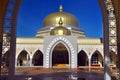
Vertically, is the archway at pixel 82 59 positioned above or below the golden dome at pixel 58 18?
below

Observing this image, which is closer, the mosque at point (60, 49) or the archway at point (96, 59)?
the mosque at point (60, 49)

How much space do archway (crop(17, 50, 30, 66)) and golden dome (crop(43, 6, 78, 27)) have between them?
716 cm

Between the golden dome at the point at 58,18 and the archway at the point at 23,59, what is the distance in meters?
7.16

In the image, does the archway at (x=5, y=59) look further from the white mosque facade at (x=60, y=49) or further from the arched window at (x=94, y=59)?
the arched window at (x=94, y=59)

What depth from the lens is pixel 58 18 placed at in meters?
34.7

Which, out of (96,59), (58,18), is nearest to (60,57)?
(96,59)

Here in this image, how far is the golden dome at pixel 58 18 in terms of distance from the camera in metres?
34.8

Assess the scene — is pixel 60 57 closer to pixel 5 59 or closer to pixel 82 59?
pixel 82 59

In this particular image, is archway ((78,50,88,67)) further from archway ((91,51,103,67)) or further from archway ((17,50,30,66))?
archway ((17,50,30,66))

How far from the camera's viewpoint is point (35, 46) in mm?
27766

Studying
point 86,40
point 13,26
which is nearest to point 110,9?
point 13,26

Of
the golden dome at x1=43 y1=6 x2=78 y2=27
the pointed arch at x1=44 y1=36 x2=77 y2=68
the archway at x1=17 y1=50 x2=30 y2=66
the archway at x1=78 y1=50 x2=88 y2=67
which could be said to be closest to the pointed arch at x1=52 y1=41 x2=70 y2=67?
the archway at x1=78 y1=50 x2=88 y2=67

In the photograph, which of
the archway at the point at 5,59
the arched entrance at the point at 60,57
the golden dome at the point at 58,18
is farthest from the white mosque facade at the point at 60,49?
the archway at the point at 5,59

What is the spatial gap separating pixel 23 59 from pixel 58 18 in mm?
8608
